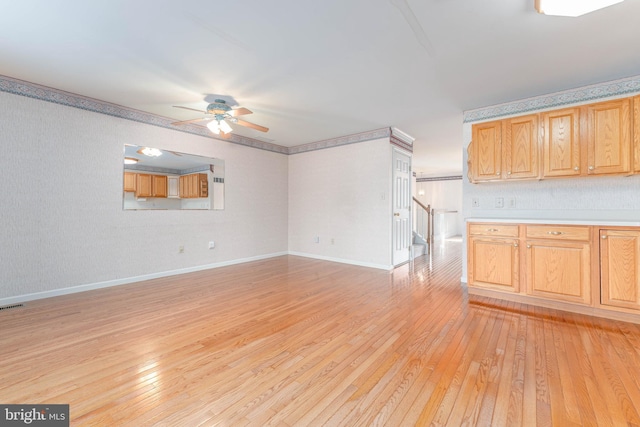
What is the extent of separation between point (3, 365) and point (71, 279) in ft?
6.23

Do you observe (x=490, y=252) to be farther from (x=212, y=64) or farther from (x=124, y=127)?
(x=124, y=127)

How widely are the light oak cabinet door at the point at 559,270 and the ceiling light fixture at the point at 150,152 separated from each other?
520 centimetres

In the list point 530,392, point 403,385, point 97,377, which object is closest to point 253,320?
A: point 97,377

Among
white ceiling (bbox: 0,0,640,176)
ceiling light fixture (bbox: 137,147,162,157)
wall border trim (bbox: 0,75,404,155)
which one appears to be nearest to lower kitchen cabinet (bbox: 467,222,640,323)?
white ceiling (bbox: 0,0,640,176)

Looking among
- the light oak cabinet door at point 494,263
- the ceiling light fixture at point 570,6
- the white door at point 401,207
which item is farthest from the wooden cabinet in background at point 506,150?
the ceiling light fixture at point 570,6

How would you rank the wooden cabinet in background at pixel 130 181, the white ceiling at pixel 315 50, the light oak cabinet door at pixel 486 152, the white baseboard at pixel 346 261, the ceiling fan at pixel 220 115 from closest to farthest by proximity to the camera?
the white ceiling at pixel 315 50, the light oak cabinet door at pixel 486 152, the ceiling fan at pixel 220 115, the wooden cabinet in background at pixel 130 181, the white baseboard at pixel 346 261

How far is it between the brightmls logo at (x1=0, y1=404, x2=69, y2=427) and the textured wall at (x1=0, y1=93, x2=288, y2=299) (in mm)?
2472

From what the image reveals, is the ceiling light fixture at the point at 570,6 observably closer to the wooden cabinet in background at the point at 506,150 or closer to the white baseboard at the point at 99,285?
the wooden cabinet in background at the point at 506,150

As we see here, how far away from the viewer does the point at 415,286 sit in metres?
3.85

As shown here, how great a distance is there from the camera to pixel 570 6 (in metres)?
1.77

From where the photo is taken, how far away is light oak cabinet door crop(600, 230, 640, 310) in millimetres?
2578

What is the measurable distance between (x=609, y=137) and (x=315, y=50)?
3.16 meters

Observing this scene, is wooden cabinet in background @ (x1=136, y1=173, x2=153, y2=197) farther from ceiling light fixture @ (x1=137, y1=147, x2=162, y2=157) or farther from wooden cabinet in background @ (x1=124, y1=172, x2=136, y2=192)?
ceiling light fixture @ (x1=137, y1=147, x2=162, y2=157)

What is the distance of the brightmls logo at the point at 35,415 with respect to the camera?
142 centimetres
